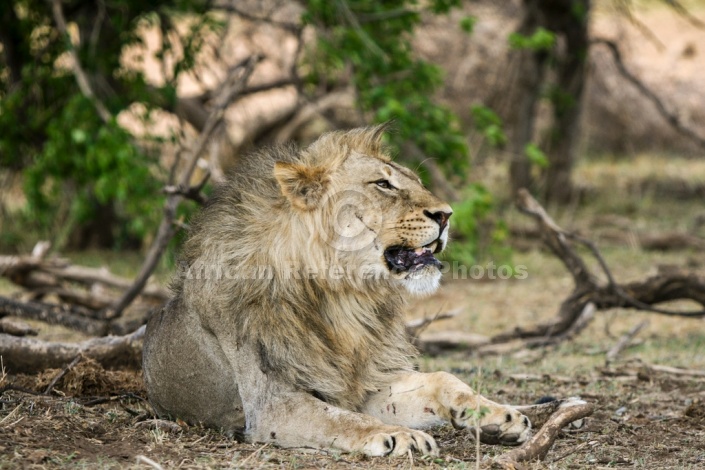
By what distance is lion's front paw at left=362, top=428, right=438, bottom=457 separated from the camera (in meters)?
3.54

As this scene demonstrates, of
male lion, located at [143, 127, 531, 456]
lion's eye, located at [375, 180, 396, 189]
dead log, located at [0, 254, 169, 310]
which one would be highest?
lion's eye, located at [375, 180, 396, 189]

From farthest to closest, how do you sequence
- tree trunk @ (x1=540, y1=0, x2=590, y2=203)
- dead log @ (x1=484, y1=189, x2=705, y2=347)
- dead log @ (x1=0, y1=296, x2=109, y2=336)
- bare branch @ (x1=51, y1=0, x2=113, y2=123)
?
tree trunk @ (x1=540, y1=0, x2=590, y2=203)
bare branch @ (x1=51, y1=0, x2=113, y2=123)
dead log @ (x1=484, y1=189, x2=705, y2=347)
dead log @ (x1=0, y1=296, x2=109, y2=336)

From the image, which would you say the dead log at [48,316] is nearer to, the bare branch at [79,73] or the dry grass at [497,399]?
the dry grass at [497,399]

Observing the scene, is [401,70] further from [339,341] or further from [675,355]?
[339,341]

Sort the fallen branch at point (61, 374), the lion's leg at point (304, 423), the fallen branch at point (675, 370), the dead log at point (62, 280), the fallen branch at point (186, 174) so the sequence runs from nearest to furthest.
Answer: the lion's leg at point (304, 423) → the fallen branch at point (61, 374) → the fallen branch at point (675, 370) → the fallen branch at point (186, 174) → the dead log at point (62, 280)

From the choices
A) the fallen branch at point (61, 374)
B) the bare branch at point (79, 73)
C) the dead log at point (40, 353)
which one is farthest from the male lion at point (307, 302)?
the bare branch at point (79, 73)

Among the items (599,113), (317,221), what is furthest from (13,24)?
(599,113)

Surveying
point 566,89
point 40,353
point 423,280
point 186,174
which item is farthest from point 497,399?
point 566,89

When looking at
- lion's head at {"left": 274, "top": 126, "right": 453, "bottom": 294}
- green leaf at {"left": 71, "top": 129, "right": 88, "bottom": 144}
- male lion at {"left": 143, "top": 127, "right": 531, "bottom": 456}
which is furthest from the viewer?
green leaf at {"left": 71, "top": 129, "right": 88, "bottom": 144}

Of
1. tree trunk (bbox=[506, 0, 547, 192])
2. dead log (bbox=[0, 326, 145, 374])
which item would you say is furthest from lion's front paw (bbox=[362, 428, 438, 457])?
tree trunk (bbox=[506, 0, 547, 192])

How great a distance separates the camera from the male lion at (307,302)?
12.8 ft

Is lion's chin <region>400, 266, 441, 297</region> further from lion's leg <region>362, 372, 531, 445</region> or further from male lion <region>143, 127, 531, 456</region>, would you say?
lion's leg <region>362, 372, 531, 445</region>

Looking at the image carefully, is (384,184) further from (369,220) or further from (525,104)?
(525,104)

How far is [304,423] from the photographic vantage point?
376 cm
